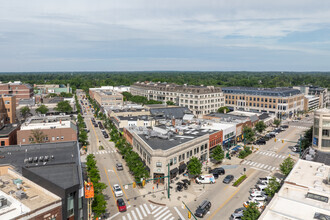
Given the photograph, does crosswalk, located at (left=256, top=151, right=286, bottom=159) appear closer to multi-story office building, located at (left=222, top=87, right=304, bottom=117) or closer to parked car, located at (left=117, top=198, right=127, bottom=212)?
parked car, located at (left=117, top=198, right=127, bottom=212)

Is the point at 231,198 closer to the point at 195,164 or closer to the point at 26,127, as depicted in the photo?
the point at 195,164

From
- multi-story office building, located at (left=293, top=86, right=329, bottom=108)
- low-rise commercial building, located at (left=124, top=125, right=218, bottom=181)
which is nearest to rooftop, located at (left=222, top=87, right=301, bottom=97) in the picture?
multi-story office building, located at (left=293, top=86, right=329, bottom=108)

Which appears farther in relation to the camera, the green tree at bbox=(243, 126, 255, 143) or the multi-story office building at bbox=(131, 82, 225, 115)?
the multi-story office building at bbox=(131, 82, 225, 115)

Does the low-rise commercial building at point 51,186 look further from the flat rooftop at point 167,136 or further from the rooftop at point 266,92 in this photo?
the rooftop at point 266,92

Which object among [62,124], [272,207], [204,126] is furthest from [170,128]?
[272,207]

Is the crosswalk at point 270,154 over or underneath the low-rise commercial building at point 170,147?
underneath

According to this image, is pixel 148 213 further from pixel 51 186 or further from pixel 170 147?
pixel 51 186

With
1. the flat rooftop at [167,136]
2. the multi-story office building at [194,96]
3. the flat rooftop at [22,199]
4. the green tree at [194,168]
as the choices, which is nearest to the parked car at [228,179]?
the green tree at [194,168]
